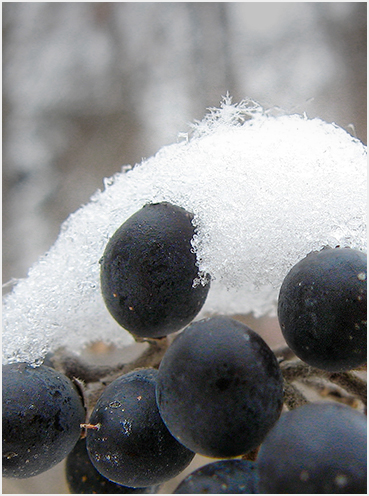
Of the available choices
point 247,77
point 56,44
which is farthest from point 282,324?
point 56,44

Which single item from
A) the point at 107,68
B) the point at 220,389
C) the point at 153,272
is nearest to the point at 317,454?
the point at 220,389

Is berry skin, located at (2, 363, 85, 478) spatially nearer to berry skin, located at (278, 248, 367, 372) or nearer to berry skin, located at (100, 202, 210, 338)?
berry skin, located at (100, 202, 210, 338)

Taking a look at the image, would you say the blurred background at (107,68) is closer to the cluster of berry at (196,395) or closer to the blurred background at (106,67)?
the blurred background at (106,67)

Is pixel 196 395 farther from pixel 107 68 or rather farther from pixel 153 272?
pixel 107 68

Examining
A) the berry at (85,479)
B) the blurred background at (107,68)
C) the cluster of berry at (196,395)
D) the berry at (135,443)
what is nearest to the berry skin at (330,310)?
the cluster of berry at (196,395)

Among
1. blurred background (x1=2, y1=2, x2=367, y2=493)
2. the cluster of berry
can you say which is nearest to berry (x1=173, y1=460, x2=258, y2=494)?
the cluster of berry

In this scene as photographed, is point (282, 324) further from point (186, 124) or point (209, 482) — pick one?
point (186, 124)
